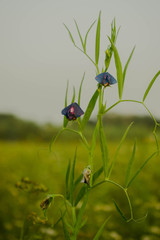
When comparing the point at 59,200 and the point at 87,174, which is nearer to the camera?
the point at 87,174

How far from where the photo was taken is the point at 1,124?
3.26m

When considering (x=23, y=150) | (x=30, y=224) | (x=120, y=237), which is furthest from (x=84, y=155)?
(x=30, y=224)

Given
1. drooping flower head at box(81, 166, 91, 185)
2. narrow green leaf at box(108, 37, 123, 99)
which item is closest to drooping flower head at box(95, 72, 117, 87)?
narrow green leaf at box(108, 37, 123, 99)

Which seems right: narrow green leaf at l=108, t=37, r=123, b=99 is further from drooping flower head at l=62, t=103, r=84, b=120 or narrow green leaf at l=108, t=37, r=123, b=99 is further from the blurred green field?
the blurred green field

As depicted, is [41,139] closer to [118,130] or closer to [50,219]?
[118,130]

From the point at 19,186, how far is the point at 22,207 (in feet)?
2.42

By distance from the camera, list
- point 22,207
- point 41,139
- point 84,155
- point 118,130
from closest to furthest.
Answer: point 22,207, point 84,155, point 118,130, point 41,139

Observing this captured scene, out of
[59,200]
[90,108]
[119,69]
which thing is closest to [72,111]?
[90,108]

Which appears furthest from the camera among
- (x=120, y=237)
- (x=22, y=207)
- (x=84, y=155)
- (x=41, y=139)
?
(x=41, y=139)

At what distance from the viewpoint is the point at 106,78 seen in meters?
0.85

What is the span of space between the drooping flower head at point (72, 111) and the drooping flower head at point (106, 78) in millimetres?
95

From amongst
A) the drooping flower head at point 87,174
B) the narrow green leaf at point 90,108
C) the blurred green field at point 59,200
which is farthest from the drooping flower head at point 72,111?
the blurred green field at point 59,200

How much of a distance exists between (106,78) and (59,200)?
1.21m

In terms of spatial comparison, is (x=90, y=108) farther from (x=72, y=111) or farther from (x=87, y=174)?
(x=87, y=174)
